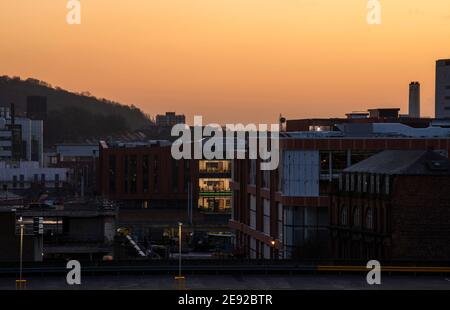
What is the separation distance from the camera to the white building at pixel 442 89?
619 feet

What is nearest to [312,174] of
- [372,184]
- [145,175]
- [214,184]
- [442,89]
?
[372,184]

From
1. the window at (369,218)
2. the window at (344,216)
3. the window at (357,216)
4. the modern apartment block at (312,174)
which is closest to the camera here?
the window at (369,218)

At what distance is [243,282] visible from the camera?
5953cm

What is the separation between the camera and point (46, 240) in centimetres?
8888

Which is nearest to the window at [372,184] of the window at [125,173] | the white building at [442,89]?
the white building at [442,89]

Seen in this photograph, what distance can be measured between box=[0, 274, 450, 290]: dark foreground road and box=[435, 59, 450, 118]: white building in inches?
5011

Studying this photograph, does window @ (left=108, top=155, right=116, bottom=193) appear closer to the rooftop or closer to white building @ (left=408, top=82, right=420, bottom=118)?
white building @ (left=408, top=82, right=420, bottom=118)

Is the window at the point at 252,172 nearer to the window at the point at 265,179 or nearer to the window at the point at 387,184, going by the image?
the window at the point at 265,179

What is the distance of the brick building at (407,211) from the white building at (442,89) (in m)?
100

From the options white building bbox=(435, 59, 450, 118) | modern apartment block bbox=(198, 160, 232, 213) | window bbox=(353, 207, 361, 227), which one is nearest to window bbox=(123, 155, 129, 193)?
modern apartment block bbox=(198, 160, 232, 213)

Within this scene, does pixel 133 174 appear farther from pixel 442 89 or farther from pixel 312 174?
pixel 312 174

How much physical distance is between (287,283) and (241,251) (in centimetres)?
5596

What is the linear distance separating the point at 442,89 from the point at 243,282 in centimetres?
13436
